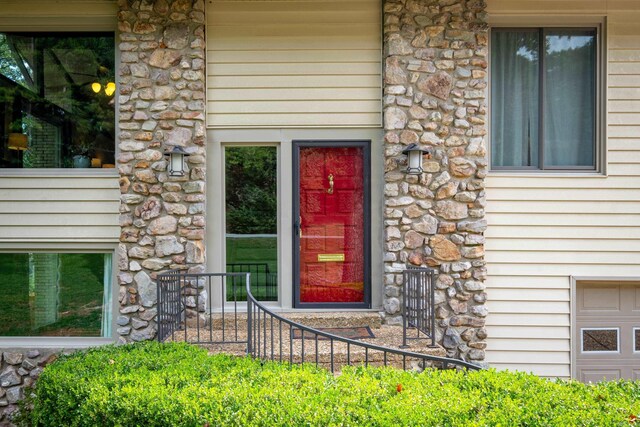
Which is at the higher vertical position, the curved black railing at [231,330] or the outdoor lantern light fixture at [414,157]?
the outdoor lantern light fixture at [414,157]

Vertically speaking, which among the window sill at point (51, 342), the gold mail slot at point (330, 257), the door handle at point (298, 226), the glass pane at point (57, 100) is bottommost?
the window sill at point (51, 342)

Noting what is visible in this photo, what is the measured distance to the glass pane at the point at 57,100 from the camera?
207 inches

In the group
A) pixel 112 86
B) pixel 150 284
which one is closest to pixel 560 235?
pixel 150 284

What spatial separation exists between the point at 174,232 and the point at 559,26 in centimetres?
512

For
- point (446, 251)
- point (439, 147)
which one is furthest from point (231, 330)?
point (439, 147)

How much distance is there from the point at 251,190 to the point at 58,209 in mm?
2232

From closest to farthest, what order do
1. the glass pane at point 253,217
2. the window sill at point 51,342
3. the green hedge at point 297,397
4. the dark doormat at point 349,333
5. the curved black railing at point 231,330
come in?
the green hedge at point 297,397, the curved black railing at point 231,330, the dark doormat at point 349,333, the window sill at point 51,342, the glass pane at point 253,217

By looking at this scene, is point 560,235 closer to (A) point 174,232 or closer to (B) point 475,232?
(B) point 475,232

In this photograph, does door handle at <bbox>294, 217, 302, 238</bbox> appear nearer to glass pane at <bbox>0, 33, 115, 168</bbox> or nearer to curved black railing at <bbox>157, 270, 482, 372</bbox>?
curved black railing at <bbox>157, 270, 482, 372</bbox>

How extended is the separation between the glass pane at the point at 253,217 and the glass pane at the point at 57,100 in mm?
1508

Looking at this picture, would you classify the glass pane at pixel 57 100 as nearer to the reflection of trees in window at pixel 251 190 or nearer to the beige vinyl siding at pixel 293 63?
the beige vinyl siding at pixel 293 63

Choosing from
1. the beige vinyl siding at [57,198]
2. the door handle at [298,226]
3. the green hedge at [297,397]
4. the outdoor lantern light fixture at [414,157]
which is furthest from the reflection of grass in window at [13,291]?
the outdoor lantern light fixture at [414,157]

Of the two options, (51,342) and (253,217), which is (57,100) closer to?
(253,217)

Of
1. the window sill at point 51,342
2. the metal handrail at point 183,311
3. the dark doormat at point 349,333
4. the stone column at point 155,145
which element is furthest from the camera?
the window sill at point 51,342
